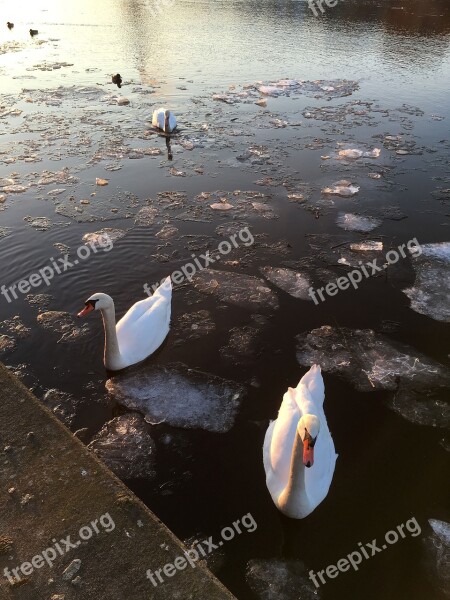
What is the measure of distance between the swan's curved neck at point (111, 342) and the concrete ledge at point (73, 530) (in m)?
1.77

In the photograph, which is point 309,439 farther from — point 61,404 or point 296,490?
point 61,404

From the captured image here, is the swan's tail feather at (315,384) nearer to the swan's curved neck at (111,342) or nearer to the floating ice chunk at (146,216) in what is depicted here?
the swan's curved neck at (111,342)

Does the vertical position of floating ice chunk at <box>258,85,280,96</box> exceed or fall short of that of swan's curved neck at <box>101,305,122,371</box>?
it exceeds it

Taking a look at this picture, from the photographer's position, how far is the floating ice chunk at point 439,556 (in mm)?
4570

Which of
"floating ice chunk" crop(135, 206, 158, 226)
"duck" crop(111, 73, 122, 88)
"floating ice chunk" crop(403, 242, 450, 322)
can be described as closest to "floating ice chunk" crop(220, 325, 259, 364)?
"floating ice chunk" crop(403, 242, 450, 322)

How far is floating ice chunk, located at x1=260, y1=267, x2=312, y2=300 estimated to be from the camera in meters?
8.32

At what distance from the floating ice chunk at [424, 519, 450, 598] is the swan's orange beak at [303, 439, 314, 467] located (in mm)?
1680

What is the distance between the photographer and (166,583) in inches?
150

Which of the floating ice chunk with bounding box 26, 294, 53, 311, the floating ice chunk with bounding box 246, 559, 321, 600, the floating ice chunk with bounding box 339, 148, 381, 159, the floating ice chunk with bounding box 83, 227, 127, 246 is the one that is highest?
the floating ice chunk with bounding box 339, 148, 381, 159

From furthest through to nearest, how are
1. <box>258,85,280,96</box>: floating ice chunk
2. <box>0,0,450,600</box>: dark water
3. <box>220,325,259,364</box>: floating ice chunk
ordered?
<box>258,85,280,96</box>: floating ice chunk
<box>220,325,259,364</box>: floating ice chunk
<box>0,0,450,600</box>: dark water

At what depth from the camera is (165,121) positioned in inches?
558

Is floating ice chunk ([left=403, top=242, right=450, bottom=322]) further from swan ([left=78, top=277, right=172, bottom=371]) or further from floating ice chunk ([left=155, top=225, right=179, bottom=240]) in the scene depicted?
floating ice chunk ([left=155, top=225, right=179, bottom=240])

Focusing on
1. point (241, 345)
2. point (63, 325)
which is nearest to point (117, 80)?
point (63, 325)

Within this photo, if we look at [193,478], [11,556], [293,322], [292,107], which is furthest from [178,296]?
[292,107]
